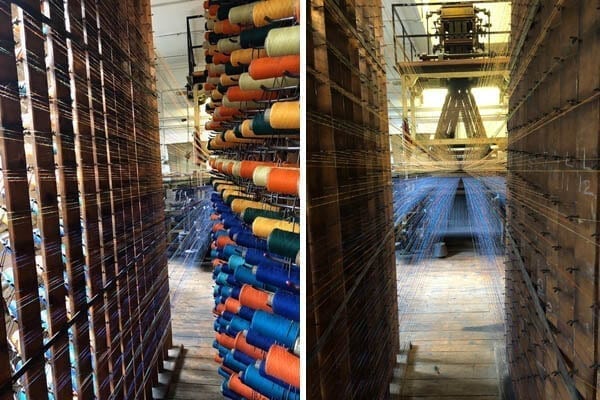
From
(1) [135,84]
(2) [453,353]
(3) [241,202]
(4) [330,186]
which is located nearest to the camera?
(4) [330,186]

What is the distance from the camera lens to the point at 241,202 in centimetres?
82

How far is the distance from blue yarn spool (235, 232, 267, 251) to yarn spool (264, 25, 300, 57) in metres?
0.30

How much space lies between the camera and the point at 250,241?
0.81 m

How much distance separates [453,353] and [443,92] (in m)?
0.38

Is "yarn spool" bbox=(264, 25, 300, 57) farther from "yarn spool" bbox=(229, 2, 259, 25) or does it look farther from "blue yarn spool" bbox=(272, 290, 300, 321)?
"blue yarn spool" bbox=(272, 290, 300, 321)

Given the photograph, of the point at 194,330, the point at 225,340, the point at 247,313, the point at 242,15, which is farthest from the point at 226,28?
the point at 194,330

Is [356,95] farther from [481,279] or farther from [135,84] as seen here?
[135,84]

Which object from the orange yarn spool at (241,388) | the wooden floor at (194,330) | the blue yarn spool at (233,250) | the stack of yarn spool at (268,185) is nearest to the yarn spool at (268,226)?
the stack of yarn spool at (268,185)

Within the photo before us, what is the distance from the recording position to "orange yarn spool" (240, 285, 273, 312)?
2.20ft

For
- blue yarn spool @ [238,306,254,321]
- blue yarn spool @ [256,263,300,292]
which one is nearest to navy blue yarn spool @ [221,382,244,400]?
blue yarn spool @ [238,306,254,321]

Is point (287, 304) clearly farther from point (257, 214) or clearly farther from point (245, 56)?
point (245, 56)

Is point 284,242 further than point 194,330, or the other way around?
point 194,330

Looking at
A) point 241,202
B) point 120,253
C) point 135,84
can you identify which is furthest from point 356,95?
point 135,84

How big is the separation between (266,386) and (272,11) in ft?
1.64
